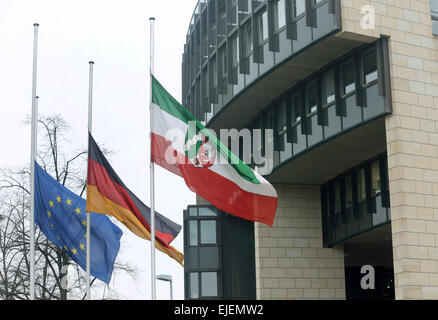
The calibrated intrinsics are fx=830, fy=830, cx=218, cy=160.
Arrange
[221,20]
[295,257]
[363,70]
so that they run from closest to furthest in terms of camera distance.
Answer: [363,70] < [295,257] < [221,20]

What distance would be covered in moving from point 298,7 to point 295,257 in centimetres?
1118

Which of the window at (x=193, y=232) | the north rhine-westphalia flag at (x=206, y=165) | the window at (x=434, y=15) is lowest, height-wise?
the north rhine-westphalia flag at (x=206, y=165)

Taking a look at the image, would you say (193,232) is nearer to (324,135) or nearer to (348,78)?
(324,135)

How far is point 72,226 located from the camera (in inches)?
815

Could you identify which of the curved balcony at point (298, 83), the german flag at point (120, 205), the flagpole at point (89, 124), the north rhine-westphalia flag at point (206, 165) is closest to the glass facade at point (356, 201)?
the curved balcony at point (298, 83)

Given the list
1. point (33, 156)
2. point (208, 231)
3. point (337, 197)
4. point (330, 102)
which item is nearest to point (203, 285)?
point (208, 231)

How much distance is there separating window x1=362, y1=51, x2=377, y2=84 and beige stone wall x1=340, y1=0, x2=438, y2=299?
88cm

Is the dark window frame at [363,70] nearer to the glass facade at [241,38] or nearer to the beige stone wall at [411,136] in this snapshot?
the beige stone wall at [411,136]

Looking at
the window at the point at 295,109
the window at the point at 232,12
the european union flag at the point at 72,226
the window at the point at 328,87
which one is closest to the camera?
the european union flag at the point at 72,226

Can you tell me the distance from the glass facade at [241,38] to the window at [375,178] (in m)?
5.57

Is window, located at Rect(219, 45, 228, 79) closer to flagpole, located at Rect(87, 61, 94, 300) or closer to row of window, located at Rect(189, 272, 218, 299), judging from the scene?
row of window, located at Rect(189, 272, 218, 299)

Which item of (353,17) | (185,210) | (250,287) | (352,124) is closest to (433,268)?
(352,124)

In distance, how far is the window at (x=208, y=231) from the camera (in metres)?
41.4
